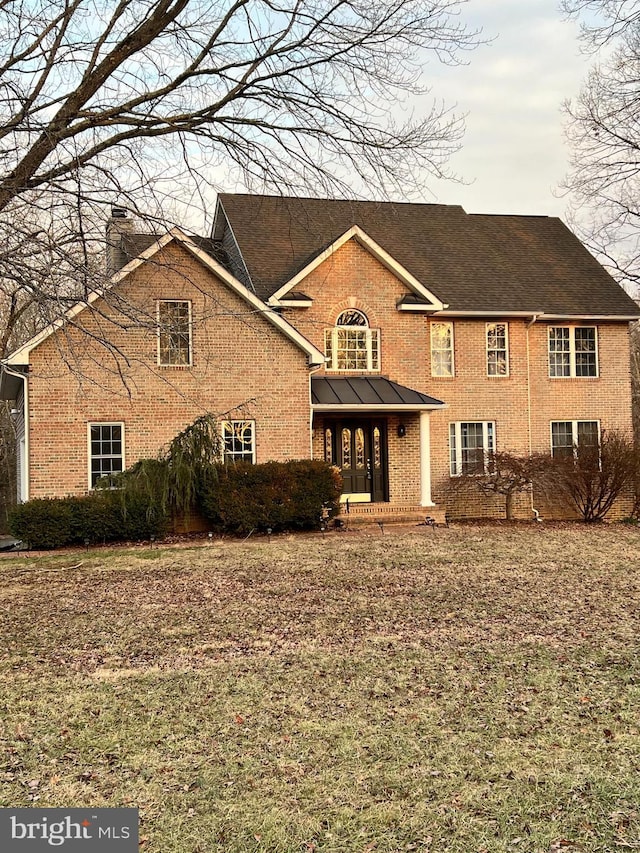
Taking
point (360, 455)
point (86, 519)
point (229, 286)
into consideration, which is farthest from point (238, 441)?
point (86, 519)

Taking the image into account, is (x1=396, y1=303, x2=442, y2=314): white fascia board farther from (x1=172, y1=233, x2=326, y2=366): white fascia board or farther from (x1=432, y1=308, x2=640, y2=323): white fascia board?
(x1=172, y1=233, x2=326, y2=366): white fascia board

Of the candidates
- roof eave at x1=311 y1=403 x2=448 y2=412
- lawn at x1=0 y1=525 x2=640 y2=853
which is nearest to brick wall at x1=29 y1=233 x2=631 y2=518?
roof eave at x1=311 y1=403 x2=448 y2=412

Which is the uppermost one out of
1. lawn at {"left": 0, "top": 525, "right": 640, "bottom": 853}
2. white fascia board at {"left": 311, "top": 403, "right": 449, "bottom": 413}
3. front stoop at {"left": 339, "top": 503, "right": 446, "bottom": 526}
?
white fascia board at {"left": 311, "top": 403, "right": 449, "bottom": 413}

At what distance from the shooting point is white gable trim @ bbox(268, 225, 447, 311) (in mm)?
19547

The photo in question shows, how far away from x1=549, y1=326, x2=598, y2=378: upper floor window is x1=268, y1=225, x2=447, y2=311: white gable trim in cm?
405

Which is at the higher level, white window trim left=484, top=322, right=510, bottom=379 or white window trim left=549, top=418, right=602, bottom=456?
white window trim left=484, top=322, right=510, bottom=379

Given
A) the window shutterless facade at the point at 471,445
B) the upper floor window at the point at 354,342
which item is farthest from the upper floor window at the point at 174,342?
the window shutterless facade at the point at 471,445

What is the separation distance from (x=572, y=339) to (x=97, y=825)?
2056cm

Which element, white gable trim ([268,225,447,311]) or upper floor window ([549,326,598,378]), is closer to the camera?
white gable trim ([268,225,447,311])

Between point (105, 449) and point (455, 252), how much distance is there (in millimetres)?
12450

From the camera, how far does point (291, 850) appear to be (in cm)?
403

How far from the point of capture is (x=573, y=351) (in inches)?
878

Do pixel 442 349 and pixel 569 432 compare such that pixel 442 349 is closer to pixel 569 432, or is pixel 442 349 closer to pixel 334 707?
pixel 569 432

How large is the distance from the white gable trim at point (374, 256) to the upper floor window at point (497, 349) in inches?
84.7
